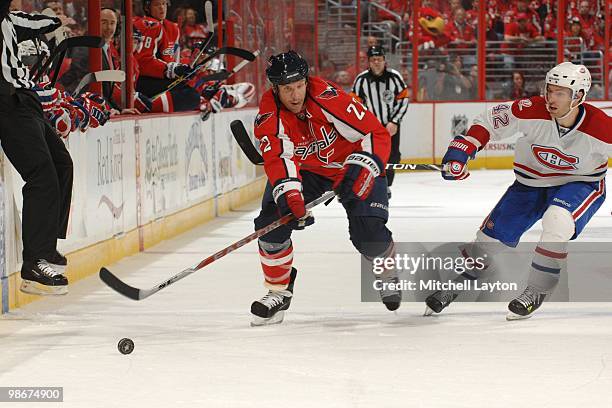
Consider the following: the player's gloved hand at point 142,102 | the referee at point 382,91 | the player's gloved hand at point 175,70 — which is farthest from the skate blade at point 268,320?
the referee at point 382,91

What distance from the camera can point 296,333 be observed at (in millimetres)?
4383

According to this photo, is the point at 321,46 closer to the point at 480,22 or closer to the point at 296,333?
the point at 480,22

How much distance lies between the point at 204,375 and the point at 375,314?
1251mm

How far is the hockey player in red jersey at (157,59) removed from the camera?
7.72 m

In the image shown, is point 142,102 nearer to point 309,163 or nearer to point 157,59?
point 157,59

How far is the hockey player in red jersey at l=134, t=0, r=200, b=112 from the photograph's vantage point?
25.3 feet

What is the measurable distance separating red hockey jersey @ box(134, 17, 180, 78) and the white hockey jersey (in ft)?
10.8

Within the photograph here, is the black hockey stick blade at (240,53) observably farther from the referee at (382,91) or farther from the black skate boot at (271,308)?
the black skate boot at (271,308)

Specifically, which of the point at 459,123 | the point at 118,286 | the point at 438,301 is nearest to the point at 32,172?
the point at 118,286

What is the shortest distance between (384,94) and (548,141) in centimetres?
480

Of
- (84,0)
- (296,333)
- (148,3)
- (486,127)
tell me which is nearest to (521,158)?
(486,127)

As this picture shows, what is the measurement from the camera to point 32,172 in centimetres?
464

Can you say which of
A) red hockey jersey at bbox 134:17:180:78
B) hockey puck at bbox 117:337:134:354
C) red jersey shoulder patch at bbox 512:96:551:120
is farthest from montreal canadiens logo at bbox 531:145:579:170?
red hockey jersey at bbox 134:17:180:78

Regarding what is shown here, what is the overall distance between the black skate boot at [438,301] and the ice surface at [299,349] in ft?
0.19
